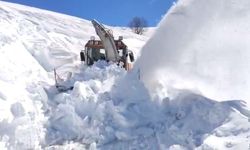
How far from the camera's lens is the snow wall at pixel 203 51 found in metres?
11.5

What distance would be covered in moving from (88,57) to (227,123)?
9887 millimetres

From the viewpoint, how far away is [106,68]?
13922mm

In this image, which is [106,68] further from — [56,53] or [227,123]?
[56,53]

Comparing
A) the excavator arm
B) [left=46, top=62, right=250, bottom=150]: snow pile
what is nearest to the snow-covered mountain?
[left=46, top=62, right=250, bottom=150]: snow pile

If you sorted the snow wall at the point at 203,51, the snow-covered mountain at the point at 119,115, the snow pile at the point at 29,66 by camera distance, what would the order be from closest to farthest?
the snow-covered mountain at the point at 119,115
the snow pile at the point at 29,66
the snow wall at the point at 203,51

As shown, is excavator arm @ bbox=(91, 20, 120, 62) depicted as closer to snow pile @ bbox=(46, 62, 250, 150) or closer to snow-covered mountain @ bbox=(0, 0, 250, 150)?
snow-covered mountain @ bbox=(0, 0, 250, 150)

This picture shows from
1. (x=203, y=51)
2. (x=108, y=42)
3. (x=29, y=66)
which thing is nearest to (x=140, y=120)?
(x=203, y=51)

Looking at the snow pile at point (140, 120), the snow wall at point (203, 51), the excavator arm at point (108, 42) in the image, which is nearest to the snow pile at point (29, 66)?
the snow pile at point (140, 120)

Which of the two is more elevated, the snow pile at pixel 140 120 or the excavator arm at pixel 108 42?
the excavator arm at pixel 108 42

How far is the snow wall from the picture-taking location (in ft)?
37.7

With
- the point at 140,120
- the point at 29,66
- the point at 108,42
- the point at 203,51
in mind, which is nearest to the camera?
the point at 140,120

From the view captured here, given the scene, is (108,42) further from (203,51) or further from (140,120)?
(140,120)

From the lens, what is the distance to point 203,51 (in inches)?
477

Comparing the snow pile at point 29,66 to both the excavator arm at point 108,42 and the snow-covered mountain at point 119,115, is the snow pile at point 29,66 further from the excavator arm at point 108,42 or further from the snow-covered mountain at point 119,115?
the excavator arm at point 108,42
